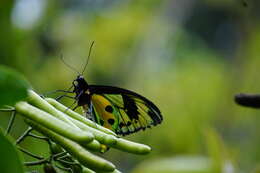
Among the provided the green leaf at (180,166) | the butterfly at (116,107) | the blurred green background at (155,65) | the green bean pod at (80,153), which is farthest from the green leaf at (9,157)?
the blurred green background at (155,65)

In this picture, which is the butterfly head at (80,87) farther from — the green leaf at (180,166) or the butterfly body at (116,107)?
the green leaf at (180,166)

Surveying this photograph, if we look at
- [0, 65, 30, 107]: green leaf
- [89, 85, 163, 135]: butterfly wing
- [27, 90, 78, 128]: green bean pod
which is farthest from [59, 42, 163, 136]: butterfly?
[0, 65, 30, 107]: green leaf

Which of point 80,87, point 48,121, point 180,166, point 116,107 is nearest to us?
point 48,121

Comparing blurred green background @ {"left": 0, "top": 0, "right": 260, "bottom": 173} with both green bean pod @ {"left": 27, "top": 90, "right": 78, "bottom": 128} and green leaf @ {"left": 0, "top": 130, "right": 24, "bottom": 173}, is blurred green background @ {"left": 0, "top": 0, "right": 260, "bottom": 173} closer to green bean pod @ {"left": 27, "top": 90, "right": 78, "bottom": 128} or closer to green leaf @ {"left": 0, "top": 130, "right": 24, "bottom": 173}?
green bean pod @ {"left": 27, "top": 90, "right": 78, "bottom": 128}

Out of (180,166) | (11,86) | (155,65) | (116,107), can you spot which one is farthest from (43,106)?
(155,65)

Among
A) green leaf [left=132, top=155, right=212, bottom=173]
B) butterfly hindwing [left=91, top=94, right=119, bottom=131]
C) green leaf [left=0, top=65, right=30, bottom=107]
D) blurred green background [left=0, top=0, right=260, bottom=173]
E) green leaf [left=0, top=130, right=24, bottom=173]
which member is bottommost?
green leaf [left=0, top=130, right=24, bottom=173]

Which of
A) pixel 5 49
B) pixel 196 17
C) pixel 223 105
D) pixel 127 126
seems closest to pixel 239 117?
pixel 223 105

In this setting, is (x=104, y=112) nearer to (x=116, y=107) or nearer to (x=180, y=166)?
(x=116, y=107)

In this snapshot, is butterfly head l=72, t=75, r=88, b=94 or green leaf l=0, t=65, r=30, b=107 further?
butterfly head l=72, t=75, r=88, b=94
